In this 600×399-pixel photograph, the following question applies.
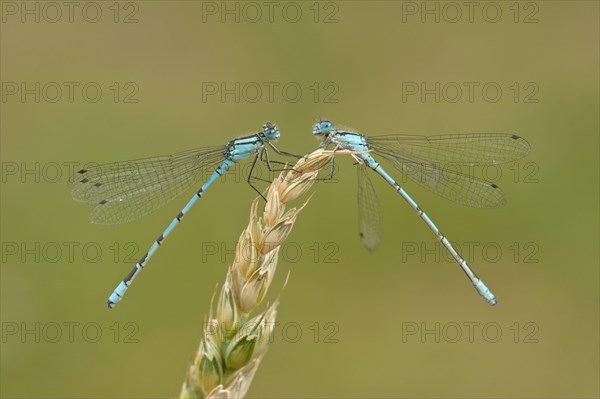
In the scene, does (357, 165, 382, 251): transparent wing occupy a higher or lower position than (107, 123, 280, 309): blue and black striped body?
lower

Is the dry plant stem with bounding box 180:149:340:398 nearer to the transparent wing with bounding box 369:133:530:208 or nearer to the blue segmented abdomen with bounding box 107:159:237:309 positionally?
the blue segmented abdomen with bounding box 107:159:237:309

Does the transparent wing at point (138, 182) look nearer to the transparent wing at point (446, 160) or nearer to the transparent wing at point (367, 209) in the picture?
the transparent wing at point (367, 209)

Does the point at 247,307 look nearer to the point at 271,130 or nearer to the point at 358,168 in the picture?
the point at 271,130

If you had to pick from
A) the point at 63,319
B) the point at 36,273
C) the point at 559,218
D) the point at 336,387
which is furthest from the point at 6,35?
the point at 559,218

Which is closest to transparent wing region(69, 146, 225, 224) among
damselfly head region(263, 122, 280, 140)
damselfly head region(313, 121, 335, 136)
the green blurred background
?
damselfly head region(263, 122, 280, 140)

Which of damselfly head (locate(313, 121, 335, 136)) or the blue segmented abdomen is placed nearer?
the blue segmented abdomen

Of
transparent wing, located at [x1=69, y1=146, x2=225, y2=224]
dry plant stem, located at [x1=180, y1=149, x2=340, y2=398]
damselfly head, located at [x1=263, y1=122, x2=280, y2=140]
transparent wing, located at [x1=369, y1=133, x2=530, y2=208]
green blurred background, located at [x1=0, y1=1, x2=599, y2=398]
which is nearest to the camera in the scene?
dry plant stem, located at [x1=180, y1=149, x2=340, y2=398]

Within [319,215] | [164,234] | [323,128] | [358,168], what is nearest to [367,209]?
[358,168]
